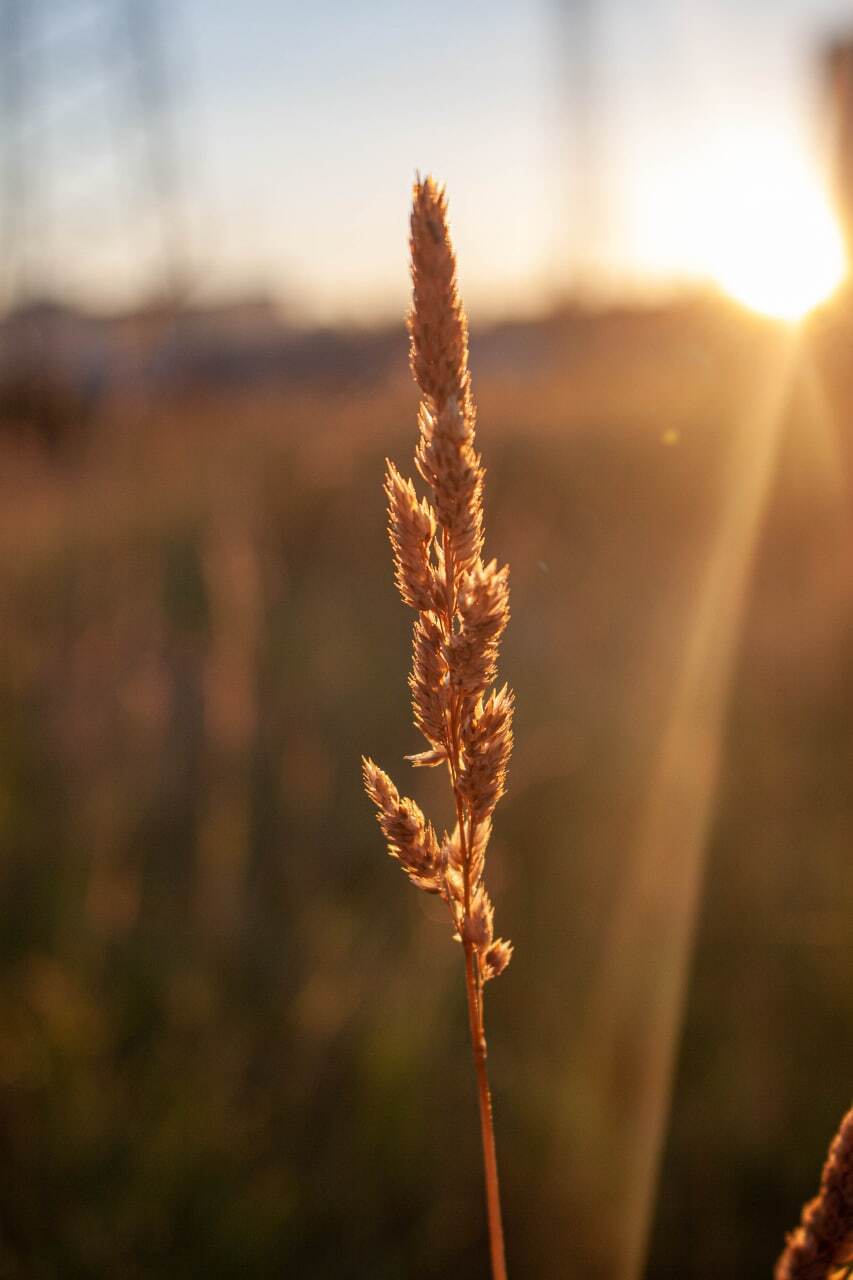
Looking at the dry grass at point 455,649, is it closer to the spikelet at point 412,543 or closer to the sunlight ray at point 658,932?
the spikelet at point 412,543

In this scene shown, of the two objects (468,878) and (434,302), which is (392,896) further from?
(434,302)

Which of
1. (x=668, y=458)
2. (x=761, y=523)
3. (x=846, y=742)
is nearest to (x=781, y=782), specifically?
(x=846, y=742)

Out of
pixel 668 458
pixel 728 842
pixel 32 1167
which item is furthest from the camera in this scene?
pixel 668 458

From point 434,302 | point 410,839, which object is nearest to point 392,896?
point 410,839

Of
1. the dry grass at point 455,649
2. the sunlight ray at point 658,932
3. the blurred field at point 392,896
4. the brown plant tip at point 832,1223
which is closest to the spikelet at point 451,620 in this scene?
the dry grass at point 455,649

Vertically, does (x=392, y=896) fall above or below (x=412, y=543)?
below

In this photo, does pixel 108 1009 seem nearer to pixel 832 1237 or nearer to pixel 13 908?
pixel 13 908
